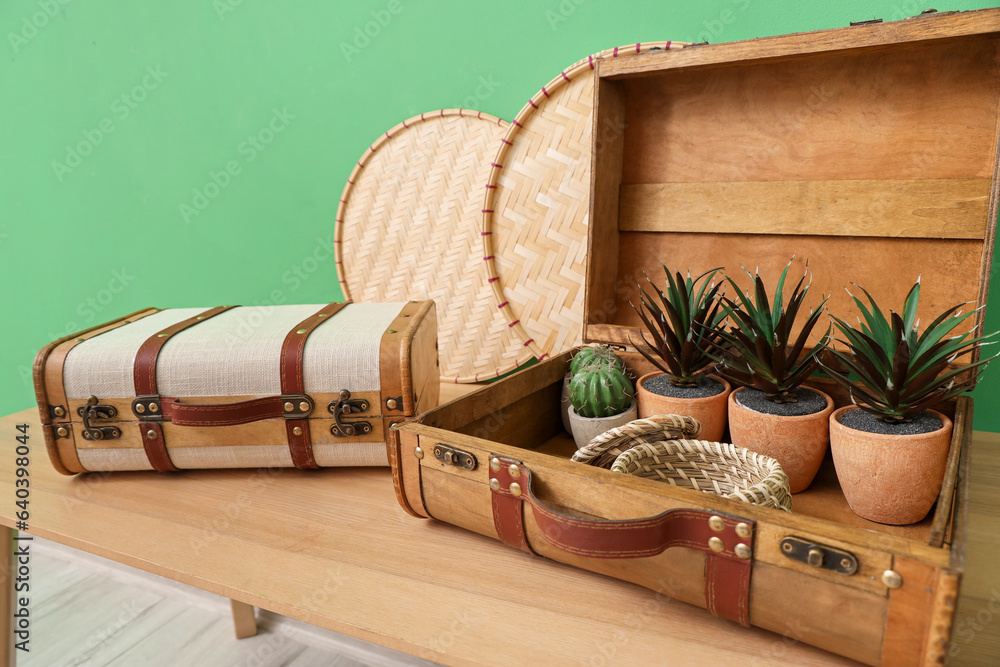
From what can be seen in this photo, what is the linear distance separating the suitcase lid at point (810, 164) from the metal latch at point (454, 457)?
0.45 meters

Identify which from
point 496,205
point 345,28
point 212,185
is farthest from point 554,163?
point 212,185

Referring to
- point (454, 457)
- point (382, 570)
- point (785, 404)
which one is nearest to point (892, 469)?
point (785, 404)

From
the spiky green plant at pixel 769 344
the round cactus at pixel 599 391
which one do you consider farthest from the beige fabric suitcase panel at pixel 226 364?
the spiky green plant at pixel 769 344

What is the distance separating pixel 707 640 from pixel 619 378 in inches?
16.8

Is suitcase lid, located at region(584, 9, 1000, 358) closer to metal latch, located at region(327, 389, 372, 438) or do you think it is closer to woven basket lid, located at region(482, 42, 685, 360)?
woven basket lid, located at region(482, 42, 685, 360)

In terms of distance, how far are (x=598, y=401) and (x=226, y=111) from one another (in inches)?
52.8

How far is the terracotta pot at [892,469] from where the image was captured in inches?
28.4

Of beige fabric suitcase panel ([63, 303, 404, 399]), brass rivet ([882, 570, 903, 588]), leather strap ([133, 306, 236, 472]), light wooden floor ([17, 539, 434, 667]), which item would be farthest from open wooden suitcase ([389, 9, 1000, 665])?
light wooden floor ([17, 539, 434, 667])

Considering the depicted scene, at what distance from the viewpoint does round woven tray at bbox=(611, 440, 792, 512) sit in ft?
2.45

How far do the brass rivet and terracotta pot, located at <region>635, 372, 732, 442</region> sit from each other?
42cm

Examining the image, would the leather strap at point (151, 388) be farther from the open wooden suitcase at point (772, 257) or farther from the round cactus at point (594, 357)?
the round cactus at point (594, 357)

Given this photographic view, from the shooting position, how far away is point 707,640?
2.05ft

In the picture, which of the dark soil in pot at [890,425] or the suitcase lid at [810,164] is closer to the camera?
the dark soil in pot at [890,425]

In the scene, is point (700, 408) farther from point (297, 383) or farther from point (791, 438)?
point (297, 383)
